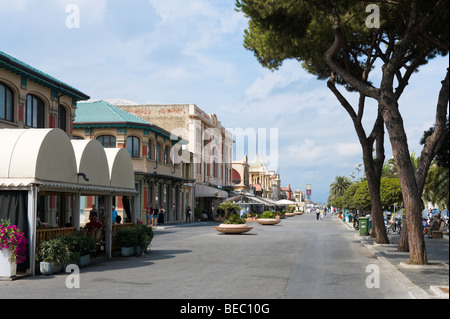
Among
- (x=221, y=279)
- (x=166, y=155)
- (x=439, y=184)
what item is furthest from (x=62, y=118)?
(x=166, y=155)

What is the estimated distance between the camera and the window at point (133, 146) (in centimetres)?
4197

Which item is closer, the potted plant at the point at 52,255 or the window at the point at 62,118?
the potted plant at the point at 52,255

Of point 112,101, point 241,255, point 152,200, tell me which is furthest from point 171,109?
point 241,255

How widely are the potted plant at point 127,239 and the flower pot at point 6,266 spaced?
17.7 feet

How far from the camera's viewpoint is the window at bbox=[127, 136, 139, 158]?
4197 cm

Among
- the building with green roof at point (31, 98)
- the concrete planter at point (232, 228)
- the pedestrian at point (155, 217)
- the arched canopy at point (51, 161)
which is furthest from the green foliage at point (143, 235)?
the pedestrian at point (155, 217)

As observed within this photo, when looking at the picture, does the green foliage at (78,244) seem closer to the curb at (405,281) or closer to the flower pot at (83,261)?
the flower pot at (83,261)

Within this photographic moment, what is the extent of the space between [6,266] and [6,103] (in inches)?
528

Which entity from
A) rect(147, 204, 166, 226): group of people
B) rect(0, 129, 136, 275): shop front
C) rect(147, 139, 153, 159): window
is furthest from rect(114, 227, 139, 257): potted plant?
rect(147, 139, 153, 159): window

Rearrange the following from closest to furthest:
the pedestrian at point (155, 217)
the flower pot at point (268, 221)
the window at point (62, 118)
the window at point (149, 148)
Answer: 1. the window at point (62, 118)
2. the pedestrian at point (155, 217)
3. the window at point (149, 148)
4. the flower pot at point (268, 221)

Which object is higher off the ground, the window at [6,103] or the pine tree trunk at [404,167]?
the window at [6,103]

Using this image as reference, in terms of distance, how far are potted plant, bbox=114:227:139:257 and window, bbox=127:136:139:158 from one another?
24849 millimetres

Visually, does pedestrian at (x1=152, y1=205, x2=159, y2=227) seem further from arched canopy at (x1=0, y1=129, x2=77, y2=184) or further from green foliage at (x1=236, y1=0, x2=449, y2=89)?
arched canopy at (x1=0, y1=129, x2=77, y2=184)
